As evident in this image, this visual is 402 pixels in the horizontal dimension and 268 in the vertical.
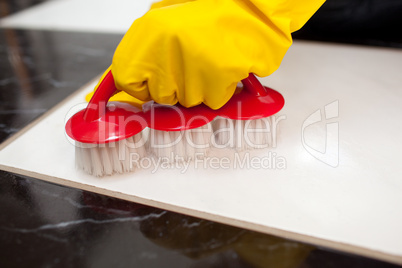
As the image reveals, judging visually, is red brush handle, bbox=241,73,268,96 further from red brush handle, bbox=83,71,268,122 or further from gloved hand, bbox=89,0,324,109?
red brush handle, bbox=83,71,268,122

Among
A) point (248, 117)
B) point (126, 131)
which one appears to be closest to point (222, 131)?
point (248, 117)

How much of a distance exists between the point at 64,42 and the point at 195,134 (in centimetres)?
85

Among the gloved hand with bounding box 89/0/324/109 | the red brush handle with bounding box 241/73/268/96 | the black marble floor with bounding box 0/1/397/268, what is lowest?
the black marble floor with bounding box 0/1/397/268

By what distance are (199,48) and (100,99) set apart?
0.18m

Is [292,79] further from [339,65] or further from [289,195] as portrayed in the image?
[289,195]

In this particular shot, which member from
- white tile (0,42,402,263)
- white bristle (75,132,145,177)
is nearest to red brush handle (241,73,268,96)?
white tile (0,42,402,263)

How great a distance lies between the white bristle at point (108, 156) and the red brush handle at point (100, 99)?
46mm

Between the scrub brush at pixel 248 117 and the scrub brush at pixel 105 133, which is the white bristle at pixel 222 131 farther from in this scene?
the scrub brush at pixel 105 133

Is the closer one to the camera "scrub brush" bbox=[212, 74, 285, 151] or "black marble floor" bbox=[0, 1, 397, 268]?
"black marble floor" bbox=[0, 1, 397, 268]

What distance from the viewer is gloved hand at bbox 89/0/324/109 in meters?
0.51

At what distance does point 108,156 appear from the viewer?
1.91ft

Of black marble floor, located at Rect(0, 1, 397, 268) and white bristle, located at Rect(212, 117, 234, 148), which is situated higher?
white bristle, located at Rect(212, 117, 234, 148)

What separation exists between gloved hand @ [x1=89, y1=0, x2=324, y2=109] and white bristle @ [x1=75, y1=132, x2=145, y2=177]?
0.28 feet

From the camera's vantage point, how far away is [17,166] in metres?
0.64
